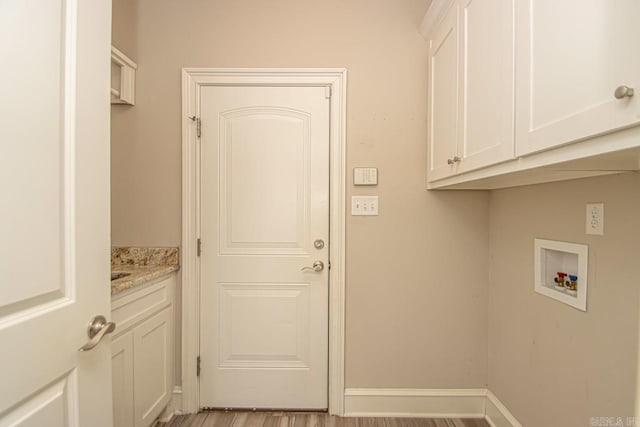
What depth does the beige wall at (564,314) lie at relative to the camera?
3.23 feet

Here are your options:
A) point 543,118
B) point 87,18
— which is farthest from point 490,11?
point 87,18

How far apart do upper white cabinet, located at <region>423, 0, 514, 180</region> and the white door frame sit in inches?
20.6

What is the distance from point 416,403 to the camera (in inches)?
70.3

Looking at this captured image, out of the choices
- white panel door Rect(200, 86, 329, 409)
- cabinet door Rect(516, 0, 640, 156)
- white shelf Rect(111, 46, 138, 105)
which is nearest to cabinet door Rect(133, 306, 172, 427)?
white panel door Rect(200, 86, 329, 409)

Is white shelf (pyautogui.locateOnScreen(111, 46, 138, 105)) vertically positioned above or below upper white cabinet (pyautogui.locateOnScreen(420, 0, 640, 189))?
above

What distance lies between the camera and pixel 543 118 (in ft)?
2.75

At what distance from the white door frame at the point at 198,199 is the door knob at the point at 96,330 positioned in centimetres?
94

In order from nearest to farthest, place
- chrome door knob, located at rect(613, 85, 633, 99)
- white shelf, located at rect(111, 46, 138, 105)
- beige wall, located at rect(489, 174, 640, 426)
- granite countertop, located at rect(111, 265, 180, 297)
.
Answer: chrome door knob, located at rect(613, 85, 633, 99)
beige wall, located at rect(489, 174, 640, 426)
granite countertop, located at rect(111, 265, 180, 297)
white shelf, located at rect(111, 46, 138, 105)

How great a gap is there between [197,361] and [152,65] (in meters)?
1.82

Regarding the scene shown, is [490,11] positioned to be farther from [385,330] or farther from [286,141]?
[385,330]

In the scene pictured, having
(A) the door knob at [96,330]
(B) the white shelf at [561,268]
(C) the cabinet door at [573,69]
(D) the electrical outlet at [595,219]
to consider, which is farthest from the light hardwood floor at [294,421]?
(C) the cabinet door at [573,69]

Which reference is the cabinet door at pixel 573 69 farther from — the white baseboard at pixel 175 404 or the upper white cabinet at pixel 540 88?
the white baseboard at pixel 175 404

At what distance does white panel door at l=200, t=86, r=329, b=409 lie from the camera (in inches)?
70.3

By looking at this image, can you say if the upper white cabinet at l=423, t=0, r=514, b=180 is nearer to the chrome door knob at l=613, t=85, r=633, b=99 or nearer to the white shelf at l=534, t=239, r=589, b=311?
the chrome door knob at l=613, t=85, r=633, b=99
